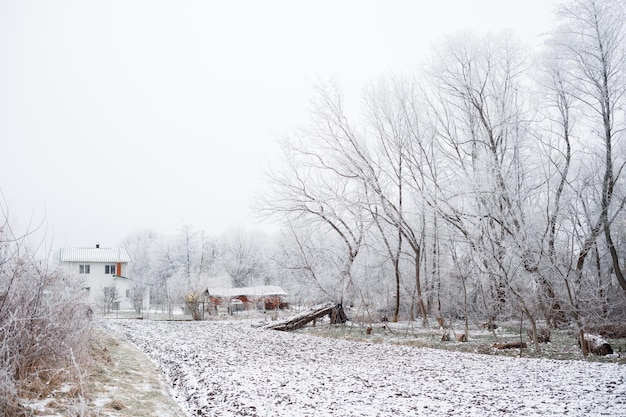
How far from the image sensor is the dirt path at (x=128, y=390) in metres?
5.95

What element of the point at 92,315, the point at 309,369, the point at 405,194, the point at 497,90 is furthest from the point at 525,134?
the point at 92,315

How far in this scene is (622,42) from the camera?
14891 mm

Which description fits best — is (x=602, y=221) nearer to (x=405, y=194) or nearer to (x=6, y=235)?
(x=405, y=194)

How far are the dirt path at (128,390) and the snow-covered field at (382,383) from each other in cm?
30

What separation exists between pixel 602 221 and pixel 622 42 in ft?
19.7

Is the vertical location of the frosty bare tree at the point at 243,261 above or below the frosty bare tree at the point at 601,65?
below

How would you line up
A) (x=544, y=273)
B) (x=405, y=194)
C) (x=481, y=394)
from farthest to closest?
(x=405, y=194) < (x=544, y=273) < (x=481, y=394)

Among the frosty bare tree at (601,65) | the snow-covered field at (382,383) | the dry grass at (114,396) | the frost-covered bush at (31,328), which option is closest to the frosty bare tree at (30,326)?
the frost-covered bush at (31,328)

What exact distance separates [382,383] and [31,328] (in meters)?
5.58

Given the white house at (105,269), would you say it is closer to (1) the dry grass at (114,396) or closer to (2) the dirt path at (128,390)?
(2) the dirt path at (128,390)

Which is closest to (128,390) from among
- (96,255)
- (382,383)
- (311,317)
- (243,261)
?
(382,383)

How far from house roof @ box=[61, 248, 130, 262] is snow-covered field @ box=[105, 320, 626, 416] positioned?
34369 mm

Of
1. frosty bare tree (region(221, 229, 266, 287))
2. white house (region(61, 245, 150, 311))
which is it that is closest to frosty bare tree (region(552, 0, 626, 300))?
white house (region(61, 245, 150, 311))

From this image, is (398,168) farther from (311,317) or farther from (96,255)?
(96,255)
